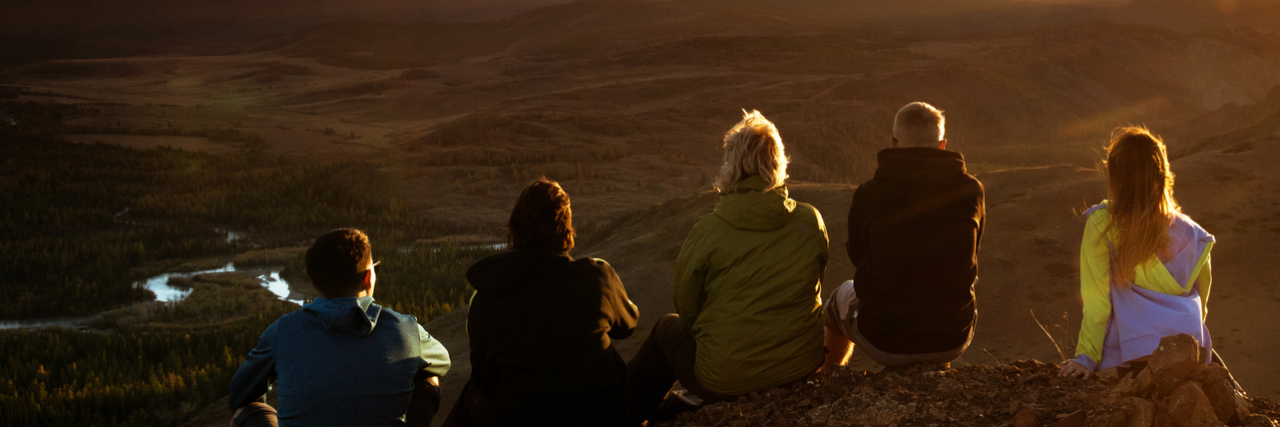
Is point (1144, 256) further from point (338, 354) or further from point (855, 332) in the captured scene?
point (338, 354)

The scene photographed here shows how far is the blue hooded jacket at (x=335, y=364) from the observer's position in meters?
3.19

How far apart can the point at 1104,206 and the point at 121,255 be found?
14.5 meters

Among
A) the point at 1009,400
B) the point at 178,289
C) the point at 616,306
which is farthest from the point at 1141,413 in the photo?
the point at 178,289

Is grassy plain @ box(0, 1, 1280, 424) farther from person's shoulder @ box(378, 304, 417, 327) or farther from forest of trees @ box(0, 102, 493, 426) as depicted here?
person's shoulder @ box(378, 304, 417, 327)

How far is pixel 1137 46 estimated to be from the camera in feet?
122

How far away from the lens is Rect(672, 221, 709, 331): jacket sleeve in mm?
3645

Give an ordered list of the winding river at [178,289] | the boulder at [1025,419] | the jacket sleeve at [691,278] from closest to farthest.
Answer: the boulder at [1025,419], the jacket sleeve at [691,278], the winding river at [178,289]

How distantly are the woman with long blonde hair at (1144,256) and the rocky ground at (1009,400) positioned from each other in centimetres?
24

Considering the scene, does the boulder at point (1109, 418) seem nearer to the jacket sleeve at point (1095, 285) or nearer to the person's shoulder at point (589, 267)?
the jacket sleeve at point (1095, 285)

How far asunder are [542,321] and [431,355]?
1.55 feet

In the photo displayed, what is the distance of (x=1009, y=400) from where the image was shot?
3406 mm

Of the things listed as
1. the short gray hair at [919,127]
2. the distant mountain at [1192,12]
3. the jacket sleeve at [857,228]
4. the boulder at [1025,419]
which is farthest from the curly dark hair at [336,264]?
the distant mountain at [1192,12]

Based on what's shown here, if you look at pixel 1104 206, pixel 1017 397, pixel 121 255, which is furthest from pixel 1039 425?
pixel 121 255

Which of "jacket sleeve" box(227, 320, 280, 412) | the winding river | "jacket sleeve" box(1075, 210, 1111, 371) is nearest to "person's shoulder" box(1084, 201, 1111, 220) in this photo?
"jacket sleeve" box(1075, 210, 1111, 371)
